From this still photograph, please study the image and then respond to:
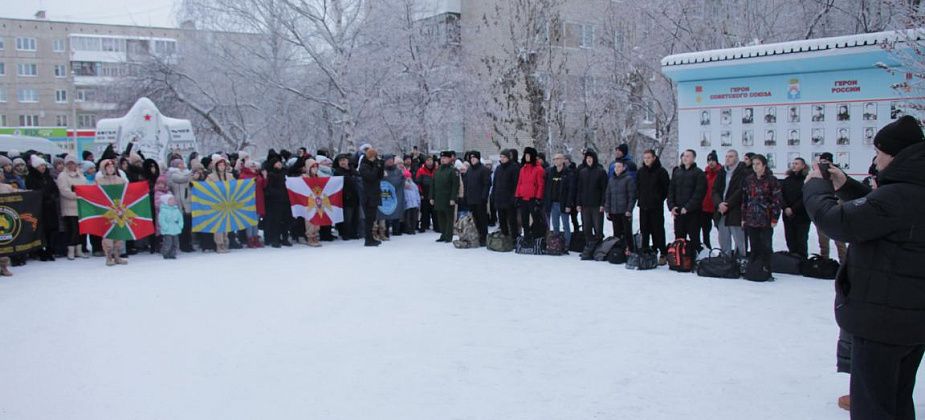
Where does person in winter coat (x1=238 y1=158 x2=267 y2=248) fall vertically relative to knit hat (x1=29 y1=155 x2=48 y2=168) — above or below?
below

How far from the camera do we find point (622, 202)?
502 inches

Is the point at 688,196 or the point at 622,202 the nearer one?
the point at 688,196

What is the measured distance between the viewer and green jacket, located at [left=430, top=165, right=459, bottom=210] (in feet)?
52.9

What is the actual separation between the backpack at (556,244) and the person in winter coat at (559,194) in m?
0.18

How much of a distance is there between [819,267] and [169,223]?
1111cm

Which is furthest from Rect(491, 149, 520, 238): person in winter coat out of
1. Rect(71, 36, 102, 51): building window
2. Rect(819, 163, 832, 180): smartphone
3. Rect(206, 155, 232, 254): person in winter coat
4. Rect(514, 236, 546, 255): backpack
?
Rect(71, 36, 102, 51): building window

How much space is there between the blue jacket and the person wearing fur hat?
2.67 meters

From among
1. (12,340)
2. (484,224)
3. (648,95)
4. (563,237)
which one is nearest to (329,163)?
(484,224)

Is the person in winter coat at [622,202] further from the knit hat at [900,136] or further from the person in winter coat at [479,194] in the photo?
the knit hat at [900,136]

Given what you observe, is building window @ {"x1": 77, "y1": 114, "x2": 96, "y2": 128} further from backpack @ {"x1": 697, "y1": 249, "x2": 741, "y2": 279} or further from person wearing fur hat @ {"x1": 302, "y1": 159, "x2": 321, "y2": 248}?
backpack @ {"x1": 697, "y1": 249, "x2": 741, "y2": 279}

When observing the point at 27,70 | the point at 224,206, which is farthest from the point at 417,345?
the point at 27,70

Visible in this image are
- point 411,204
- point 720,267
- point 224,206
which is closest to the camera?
point 720,267

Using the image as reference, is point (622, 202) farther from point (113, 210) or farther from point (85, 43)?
point (85, 43)

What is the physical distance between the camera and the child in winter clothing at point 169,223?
45.5ft
